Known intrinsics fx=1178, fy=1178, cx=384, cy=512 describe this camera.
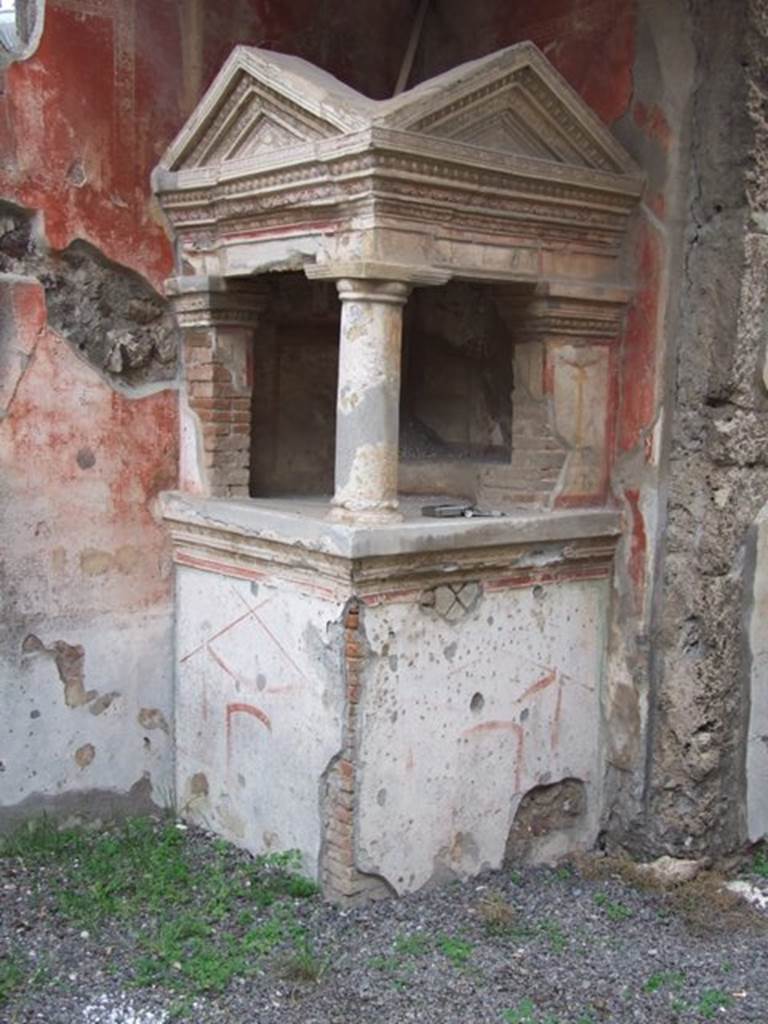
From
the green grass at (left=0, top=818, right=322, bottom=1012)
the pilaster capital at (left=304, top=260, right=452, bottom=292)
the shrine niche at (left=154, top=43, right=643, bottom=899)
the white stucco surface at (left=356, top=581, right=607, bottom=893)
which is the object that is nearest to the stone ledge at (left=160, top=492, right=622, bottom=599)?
the shrine niche at (left=154, top=43, right=643, bottom=899)

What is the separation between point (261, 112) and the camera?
4.97m

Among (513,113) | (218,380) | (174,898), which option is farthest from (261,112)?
(174,898)

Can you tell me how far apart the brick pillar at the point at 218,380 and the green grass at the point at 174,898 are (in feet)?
5.52

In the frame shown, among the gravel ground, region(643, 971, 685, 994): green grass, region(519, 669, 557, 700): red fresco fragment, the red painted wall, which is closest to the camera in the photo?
the gravel ground

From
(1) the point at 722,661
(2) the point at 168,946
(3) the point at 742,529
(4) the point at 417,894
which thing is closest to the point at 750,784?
(1) the point at 722,661

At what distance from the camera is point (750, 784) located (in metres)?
5.54

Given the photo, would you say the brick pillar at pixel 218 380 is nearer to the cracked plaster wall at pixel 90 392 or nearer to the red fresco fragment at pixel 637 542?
the cracked plaster wall at pixel 90 392

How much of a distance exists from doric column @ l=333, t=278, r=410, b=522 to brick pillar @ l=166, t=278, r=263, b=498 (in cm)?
95

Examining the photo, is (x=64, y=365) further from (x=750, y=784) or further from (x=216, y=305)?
(x=750, y=784)

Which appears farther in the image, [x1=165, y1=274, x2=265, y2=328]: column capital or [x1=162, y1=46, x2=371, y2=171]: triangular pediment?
[x1=165, y1=274, x2=265, y2=328]: column capital

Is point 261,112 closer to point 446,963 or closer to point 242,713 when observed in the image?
point 242,713

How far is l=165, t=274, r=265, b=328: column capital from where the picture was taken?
541 cm

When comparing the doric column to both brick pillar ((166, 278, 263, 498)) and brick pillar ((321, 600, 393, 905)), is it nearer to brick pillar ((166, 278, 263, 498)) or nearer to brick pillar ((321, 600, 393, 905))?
brick pillar ((321, 600, 393, 905))

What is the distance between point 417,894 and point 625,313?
8.98 ft
